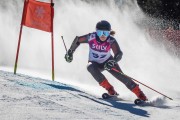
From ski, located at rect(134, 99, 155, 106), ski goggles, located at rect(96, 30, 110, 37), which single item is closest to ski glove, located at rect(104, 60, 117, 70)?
ski goggles, located at rect(96, 30, 110, 37)

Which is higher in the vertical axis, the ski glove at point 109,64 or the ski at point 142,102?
the ski glove at point 109,64

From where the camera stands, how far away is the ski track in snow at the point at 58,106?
4.37m

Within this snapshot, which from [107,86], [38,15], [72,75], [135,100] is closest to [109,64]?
[107,86]

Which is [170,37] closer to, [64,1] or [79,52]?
[64,1]

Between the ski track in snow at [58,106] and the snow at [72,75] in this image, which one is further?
the snow at [72,75]

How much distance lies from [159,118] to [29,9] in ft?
11.4

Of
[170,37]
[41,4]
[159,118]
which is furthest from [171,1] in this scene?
[159,118]

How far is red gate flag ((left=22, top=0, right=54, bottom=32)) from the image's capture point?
24.3ft

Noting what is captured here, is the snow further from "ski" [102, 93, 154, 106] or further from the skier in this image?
the skier

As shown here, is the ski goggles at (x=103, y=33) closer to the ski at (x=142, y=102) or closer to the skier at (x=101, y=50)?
the skier at (x=101, y=50)

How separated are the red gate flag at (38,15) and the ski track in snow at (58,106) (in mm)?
1384

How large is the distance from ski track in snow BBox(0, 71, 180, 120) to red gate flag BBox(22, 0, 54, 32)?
1.38 metres

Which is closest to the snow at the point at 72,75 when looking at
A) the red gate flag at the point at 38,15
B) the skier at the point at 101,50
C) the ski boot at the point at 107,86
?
the ski boot at the point at 107,86

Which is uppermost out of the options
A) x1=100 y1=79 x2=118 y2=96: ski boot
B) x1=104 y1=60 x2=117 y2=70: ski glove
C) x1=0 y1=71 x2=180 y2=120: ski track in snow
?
x1=104 y1=60 x2=117 y2=70: ski glove
